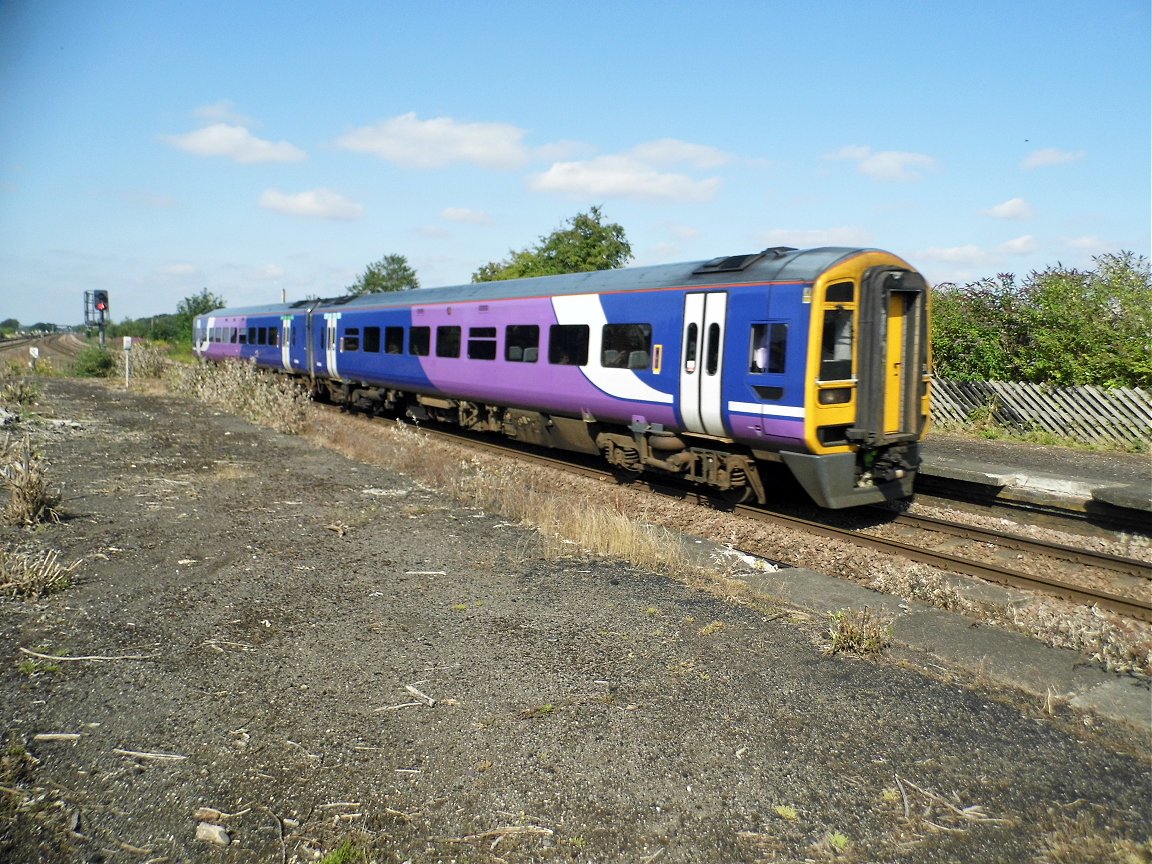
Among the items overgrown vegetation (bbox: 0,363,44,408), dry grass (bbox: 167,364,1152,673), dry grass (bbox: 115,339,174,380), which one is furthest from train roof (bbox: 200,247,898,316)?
dry grass (bbox: 115,339,174,380)

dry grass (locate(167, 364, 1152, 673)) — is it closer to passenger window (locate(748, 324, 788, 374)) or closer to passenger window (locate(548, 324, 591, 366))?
passenger window (locate(548, 324, 591, 366))

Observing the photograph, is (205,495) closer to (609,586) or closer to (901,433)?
(609,586)

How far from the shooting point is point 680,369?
9.50 m

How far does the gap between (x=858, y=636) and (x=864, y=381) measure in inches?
162

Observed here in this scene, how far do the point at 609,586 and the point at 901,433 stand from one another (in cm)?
438

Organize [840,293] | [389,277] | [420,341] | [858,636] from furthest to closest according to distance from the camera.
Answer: [389,277], [420,341], [840,293], [858,636]

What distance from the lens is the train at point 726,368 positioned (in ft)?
27.4

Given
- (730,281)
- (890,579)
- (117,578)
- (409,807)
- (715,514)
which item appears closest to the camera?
(409,807)

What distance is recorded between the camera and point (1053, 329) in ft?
54.5

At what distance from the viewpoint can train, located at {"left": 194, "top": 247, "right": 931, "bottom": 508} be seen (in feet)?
27.4

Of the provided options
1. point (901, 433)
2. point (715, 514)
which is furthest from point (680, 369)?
point (901, 433)

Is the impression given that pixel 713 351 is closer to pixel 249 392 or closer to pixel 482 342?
pixel 482 342

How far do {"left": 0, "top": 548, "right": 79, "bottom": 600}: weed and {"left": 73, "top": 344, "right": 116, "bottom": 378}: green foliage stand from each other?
2883 cm

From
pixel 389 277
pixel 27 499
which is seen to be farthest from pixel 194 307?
pixel 27 499
